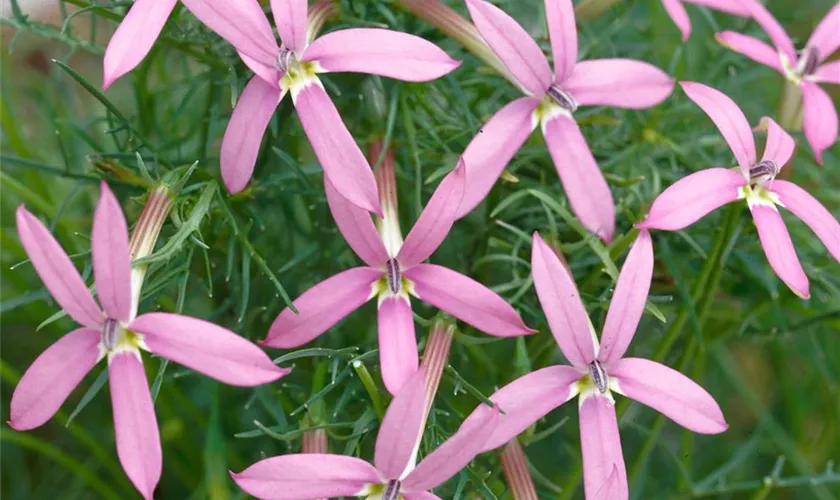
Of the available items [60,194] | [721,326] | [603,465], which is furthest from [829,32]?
[60,194]

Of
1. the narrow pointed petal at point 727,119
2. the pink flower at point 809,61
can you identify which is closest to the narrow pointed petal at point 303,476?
the narrow pointed petal at point 727,119

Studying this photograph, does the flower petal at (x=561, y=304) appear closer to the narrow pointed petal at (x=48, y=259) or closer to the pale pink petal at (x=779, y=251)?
the pale pink petal at (x=779, y=251)

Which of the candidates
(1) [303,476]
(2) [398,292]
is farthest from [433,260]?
(1) [303,476]

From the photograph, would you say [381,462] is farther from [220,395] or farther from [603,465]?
[220,395]

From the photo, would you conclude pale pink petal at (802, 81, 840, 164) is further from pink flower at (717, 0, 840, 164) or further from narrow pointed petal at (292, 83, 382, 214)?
narrow pointed petal at (292, 83, 382, 214)

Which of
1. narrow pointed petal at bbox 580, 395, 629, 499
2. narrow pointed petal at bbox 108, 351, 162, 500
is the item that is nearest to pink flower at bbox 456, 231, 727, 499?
narrow pointed petal at bbox 580, 395, 629, 499

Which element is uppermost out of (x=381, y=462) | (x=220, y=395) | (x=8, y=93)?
(x=8, y=93)
